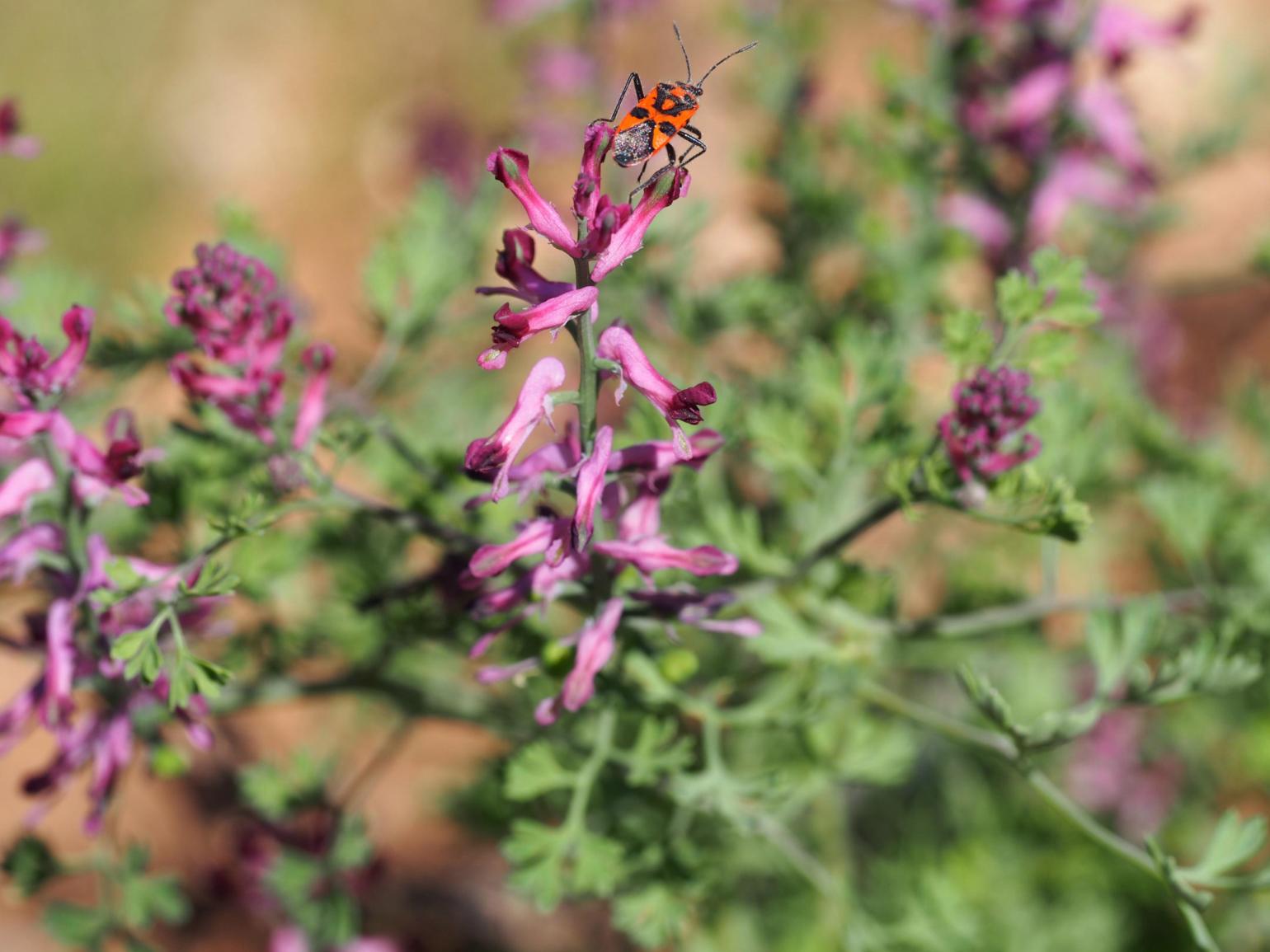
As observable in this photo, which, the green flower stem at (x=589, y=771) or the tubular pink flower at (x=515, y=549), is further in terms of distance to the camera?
the green flower stem at (x=589, y=771)

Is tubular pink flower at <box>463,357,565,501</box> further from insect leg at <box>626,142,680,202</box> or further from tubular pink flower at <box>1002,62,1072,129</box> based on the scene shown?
tubular pink flower at <box>1002,62,1072,129</box>

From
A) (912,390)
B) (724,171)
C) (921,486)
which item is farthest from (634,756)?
(724,171)

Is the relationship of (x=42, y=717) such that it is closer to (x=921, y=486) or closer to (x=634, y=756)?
(x=634, y=756)

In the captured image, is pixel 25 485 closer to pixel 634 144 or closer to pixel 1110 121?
pixel 634 144

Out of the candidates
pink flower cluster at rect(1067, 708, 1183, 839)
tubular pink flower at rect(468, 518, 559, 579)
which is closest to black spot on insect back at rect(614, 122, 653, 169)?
tubular pink flower at rect(468, 518, 559, 579)

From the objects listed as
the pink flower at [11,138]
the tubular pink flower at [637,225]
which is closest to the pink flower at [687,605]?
the tubular pink flower at [637,225]

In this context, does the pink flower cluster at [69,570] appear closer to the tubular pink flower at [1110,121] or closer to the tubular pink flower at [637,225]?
the tubular pink flower at [637,225]

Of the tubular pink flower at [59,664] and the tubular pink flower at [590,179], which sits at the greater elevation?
the tubular pink flower at [590,179]

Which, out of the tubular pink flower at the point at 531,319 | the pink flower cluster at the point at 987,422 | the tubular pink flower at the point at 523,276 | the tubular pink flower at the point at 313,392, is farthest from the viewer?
the tubular pink flower at the point at 313,392
